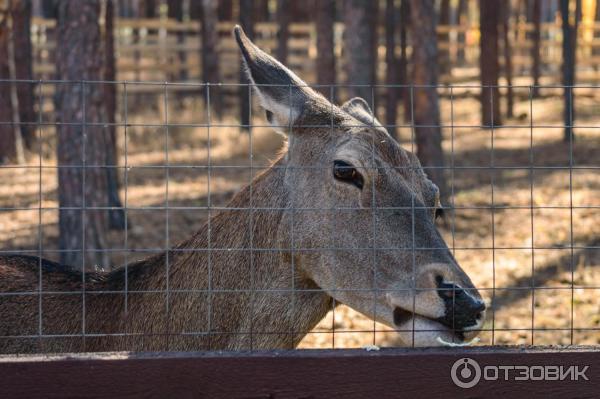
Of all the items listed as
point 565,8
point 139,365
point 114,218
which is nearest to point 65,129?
point 114,218

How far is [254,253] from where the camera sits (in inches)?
203

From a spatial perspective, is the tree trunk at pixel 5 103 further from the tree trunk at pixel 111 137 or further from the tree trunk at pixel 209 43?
the tree trunk at pixel 209 43

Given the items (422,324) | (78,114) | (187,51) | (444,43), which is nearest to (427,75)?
(78,114)

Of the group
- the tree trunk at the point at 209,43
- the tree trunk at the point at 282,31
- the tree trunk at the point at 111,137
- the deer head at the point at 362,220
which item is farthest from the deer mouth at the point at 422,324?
the tree trunk at the point at 209,43

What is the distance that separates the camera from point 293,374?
13.2 feet

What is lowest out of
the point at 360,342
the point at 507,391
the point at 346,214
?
the point at 360,342

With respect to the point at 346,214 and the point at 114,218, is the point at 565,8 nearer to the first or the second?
the point at 114,218

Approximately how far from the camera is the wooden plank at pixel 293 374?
3938 millimetres

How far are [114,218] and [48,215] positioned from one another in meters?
1.19

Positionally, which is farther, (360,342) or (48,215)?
(48,215)

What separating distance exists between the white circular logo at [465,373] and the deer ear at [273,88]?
1705mm

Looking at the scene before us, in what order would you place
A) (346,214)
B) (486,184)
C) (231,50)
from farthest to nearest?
(231,50) → (486,184) → (346,214)

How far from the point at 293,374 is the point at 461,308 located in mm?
819

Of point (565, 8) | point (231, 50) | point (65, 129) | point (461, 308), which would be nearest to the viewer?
point (461, 308)
